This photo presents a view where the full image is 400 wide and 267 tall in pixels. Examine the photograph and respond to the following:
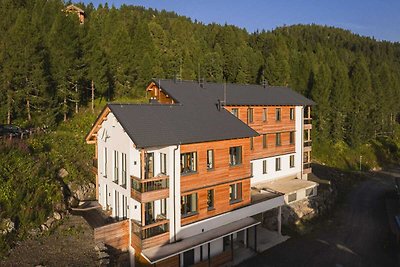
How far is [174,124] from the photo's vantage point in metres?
22.7

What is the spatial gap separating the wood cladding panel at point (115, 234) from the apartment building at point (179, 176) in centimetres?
41

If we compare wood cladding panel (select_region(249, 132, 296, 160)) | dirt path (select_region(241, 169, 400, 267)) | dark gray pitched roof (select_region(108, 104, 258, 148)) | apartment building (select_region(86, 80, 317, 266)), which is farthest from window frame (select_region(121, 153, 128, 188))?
wood cladding panel (select_region(249, 132, 296, 160))

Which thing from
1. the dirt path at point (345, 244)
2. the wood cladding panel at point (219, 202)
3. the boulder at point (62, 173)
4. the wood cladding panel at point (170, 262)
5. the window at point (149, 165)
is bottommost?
the dirt path at point (345, 244)

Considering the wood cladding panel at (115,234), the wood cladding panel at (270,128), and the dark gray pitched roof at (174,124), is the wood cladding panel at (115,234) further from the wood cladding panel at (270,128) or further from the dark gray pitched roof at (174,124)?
the wood cladding panel at (270,128)

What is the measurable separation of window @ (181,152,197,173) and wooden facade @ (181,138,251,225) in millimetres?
286

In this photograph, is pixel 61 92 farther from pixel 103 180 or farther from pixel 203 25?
pixel 203 25

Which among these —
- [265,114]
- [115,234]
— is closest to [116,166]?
[115,234]

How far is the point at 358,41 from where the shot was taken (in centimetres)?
16400

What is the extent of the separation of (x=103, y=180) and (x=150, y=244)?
8.00 metres

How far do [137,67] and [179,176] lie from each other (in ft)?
124

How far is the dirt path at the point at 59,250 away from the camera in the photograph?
17797 millimetres

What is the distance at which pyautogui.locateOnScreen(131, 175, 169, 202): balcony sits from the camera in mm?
20014

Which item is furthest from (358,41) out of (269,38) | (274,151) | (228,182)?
(228,182)

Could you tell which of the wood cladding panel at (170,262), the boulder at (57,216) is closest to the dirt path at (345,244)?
the wood cladding panel at (170,262)
